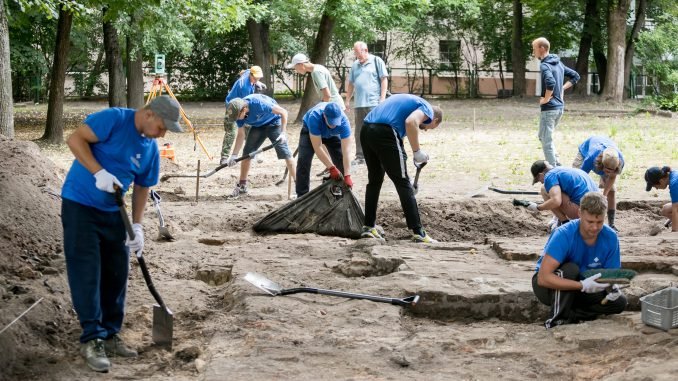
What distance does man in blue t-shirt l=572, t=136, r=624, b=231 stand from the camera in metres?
9.02

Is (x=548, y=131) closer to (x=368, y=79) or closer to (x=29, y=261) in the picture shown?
(x=368, y=79)

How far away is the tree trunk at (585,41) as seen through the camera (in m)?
31.3

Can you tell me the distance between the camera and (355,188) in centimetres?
1259

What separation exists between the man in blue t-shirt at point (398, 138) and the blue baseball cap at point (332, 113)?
0.78m

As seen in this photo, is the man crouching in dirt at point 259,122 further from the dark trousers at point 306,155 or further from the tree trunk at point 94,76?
the tree trunk at point 94,76

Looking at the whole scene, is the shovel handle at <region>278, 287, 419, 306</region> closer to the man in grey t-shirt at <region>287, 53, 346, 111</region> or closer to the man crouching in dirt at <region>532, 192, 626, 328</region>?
the man crouching in dirt at <region>532, 192, 626, 328</region>

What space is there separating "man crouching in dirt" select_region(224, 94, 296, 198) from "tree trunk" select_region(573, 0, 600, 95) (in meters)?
21.8

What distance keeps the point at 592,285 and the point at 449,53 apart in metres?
31.4

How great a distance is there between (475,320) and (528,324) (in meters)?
0.39

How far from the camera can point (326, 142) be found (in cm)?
1073

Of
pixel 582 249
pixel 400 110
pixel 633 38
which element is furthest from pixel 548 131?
pixel 633 38

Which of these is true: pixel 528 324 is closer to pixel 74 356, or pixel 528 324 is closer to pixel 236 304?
pixel 236 304

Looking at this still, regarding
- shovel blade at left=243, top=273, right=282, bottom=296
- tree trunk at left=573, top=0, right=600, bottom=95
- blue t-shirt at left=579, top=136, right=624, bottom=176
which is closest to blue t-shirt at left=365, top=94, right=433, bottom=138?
blue t-shirt at left=579, top=136, right=624, bottom=176

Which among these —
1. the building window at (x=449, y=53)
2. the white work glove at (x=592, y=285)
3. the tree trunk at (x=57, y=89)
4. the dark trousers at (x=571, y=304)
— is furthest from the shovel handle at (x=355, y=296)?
the building window at (x=449, y=53)
